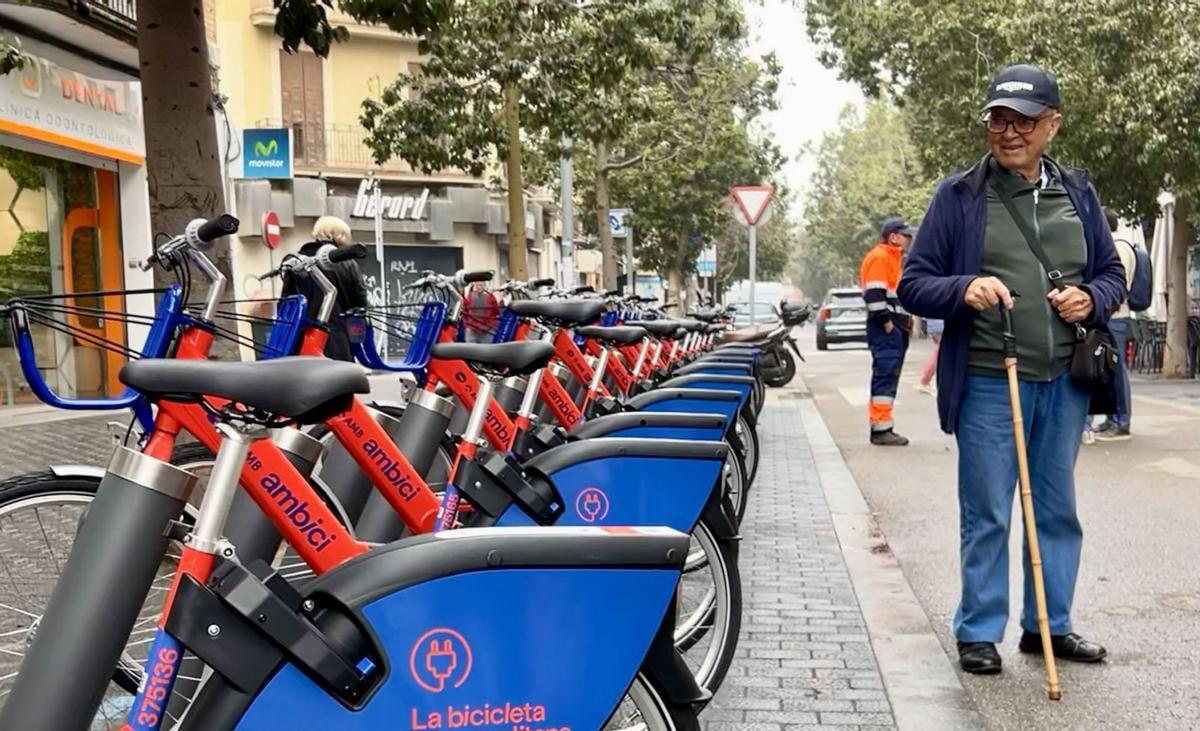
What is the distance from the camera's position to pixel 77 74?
1444 centimetres

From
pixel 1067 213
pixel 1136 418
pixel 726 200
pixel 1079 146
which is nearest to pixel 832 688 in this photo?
pixel 1067 213

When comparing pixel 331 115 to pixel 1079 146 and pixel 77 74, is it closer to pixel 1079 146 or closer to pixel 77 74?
pixel 77 74

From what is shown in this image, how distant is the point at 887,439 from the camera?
417 inches

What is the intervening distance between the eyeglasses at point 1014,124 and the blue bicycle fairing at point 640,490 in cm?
159

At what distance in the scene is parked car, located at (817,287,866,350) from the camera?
1289 inches

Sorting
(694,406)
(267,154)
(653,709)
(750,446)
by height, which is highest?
(267,154)

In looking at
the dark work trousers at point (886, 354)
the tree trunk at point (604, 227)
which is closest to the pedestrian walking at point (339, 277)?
the dark work trousers at point (886, 354)

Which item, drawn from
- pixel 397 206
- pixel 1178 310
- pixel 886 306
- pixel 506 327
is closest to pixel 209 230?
pixel 506 327

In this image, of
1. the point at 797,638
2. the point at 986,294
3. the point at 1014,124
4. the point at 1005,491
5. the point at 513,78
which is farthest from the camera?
Answer: the point at 513,78

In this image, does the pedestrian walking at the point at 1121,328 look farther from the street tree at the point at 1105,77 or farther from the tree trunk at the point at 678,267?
the tree trunk at the point at 678,267

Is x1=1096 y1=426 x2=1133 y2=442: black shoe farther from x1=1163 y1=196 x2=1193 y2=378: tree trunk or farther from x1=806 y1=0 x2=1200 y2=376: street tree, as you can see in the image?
x1=1163 y1=196 x2=1193 y2=378: tree trunk

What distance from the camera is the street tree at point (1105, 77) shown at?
1525 centimetres

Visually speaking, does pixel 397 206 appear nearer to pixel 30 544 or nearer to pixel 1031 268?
pixel 1031 268

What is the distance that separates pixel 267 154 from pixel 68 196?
11.0ft
